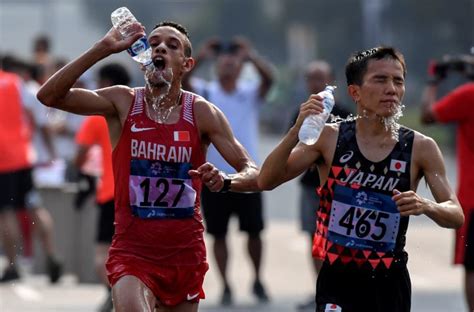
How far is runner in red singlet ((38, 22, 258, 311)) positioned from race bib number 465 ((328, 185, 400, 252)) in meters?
0.53

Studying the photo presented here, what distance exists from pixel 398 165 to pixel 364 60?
0.57 metres

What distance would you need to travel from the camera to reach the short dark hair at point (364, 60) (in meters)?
8.15

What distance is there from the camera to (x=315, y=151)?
26.6ft

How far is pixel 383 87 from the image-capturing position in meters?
8.08

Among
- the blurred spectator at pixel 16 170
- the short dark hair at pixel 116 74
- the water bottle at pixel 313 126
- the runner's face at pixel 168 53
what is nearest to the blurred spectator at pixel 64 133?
the blurred spectator at pixel 16 170

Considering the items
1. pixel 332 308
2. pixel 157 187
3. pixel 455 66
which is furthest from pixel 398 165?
pixel 455 66

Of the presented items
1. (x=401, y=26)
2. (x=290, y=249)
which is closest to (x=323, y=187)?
(x=290, y=249)

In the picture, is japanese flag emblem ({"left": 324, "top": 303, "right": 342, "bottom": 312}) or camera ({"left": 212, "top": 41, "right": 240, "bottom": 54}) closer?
japanese flag emblem ({"left": 324, "top": 303, "right": 342, "bottom": 312})

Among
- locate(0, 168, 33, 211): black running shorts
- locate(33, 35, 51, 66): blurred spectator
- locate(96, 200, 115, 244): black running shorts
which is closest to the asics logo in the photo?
locate(96, 200, 115, 244): black running shorts

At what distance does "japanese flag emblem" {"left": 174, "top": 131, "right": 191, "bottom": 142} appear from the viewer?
844 centimetres

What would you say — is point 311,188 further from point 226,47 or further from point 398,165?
point 398,165

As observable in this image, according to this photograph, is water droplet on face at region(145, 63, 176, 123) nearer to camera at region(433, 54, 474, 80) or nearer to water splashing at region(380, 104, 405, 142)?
water splashing at region(380, 104, 405, 142)

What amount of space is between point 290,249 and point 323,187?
13.0 m

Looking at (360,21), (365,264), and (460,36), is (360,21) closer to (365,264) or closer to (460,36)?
(460,36)
